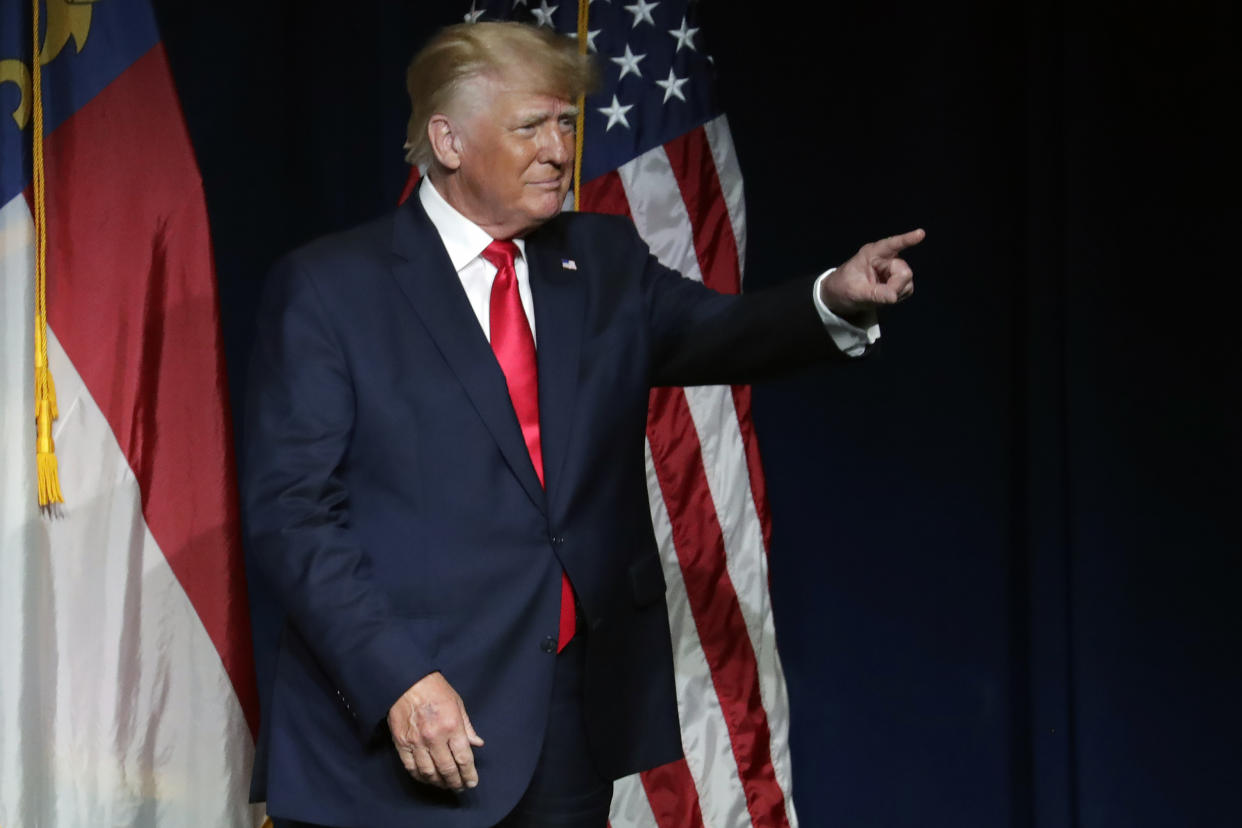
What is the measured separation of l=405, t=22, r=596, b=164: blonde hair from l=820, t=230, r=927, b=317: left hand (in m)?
0.39

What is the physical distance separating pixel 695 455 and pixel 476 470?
0.98 metres

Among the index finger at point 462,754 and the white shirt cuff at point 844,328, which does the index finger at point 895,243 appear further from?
the index finger at point 462,754

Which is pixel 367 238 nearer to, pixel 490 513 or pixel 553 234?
pixel 553 234

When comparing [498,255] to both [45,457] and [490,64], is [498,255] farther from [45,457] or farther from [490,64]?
[45,457]

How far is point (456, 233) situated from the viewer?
5.67ft

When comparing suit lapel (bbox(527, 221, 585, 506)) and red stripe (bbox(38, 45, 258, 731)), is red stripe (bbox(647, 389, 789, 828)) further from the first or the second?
suit lapel (bbox(527, 221, 585, 506))

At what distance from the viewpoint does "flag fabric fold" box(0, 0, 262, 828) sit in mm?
2086

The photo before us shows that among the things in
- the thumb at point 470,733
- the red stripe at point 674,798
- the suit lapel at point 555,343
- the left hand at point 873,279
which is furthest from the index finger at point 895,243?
the red stripe at point 674,798

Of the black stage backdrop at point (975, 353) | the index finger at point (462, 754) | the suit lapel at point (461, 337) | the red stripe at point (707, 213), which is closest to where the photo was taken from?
the index finger at point (462, 754)

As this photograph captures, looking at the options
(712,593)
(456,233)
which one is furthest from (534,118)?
(712,593)

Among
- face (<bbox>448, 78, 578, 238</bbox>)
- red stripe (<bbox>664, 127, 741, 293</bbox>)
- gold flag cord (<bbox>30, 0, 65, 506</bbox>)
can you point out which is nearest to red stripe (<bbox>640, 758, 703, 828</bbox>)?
red stripe (<bbox>664, 127, 741, 293</bbox>)

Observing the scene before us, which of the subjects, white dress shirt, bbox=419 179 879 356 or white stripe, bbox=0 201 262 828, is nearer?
white dress shirt, bbox=419 179 879 356

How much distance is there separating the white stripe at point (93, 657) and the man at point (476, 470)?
59 centimetres

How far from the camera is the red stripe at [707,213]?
8.23 ft
